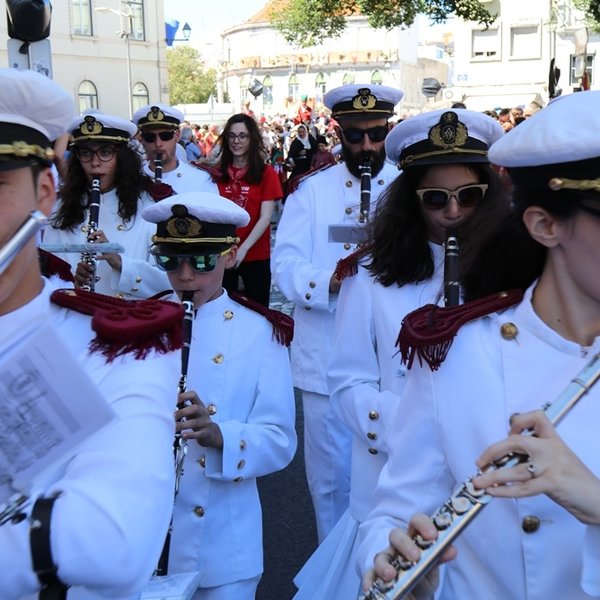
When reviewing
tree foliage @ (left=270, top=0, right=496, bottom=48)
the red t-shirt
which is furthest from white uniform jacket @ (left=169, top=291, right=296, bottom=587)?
tree foliage @ (left=270, top=0, right=496, bottom=48)

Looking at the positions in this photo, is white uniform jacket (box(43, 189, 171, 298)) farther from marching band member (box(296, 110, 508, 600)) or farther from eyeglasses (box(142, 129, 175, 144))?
eyeglasses (box(142, 129, 175, 144))

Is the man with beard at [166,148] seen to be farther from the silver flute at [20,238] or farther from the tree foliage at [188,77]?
the tree foliage at [188,77]


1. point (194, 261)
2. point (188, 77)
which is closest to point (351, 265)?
point (194, 261)

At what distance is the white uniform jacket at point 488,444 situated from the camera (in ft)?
6.05

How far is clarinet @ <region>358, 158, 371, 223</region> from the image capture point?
456cm

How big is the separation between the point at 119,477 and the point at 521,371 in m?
0.84

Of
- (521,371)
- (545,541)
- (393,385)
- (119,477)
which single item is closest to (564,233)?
(521,371)

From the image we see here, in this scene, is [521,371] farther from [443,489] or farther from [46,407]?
[46,407]

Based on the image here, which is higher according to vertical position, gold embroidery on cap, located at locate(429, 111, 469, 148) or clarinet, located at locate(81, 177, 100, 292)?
gold embroidery on cap, located at locate(429, 111, 469, 148)

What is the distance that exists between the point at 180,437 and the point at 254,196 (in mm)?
4688

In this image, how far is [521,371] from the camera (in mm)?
1936

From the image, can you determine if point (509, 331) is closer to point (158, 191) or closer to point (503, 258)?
point (503, 258)

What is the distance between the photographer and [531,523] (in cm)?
185

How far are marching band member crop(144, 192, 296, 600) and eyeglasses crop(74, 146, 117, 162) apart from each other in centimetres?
179
